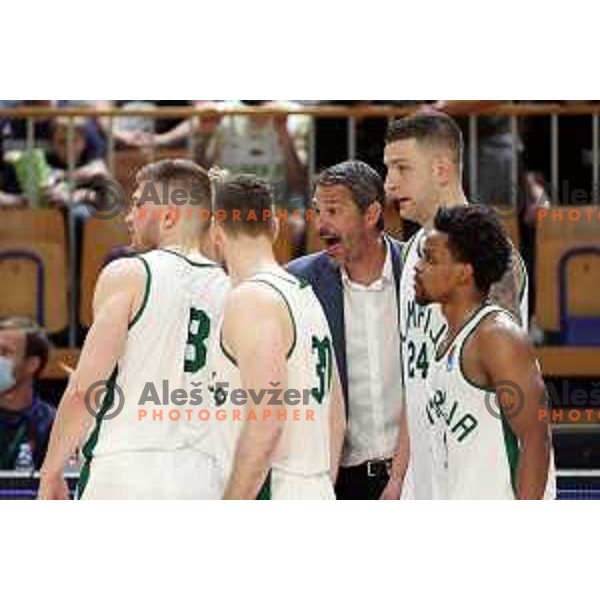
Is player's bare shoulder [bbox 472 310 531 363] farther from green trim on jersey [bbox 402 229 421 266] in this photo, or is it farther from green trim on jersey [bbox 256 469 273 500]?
green trim on jersey [bbox 256 469 273 500]

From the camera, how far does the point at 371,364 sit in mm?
6695

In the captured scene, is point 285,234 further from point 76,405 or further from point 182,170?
point 76,405

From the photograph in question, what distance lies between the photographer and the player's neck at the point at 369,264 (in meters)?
6.68

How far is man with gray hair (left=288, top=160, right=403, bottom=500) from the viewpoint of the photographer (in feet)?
21.9

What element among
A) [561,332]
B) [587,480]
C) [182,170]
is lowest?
[587,480]

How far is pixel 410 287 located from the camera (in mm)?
6672

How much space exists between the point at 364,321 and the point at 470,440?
1.49 feet

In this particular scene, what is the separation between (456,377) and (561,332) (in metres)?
0.36

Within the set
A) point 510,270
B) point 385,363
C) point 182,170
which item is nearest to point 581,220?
point 510,270

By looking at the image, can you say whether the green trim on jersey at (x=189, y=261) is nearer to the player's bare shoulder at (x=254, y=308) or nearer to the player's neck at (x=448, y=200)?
the player's bare shoulder at (x=254, y=308)

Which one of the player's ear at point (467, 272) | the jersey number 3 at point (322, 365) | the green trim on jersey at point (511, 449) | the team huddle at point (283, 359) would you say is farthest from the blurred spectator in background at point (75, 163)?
the green trim on jersey at point (511, 449)

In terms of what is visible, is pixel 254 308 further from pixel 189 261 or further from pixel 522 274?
pixel 522 274

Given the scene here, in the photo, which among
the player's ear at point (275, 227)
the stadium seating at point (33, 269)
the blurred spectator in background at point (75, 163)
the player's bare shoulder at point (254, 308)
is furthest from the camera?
the blurred spectator in background at point (75, 163)

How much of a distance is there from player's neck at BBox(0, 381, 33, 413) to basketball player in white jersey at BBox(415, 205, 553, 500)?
3.76ft
